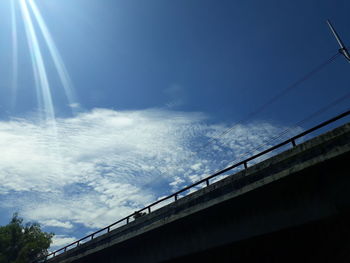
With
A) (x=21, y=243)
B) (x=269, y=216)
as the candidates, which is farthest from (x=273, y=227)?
(x=21, y=243)

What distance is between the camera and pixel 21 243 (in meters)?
50.9

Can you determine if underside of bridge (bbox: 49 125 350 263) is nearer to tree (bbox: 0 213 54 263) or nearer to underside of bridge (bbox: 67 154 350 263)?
underside of bridge (bbox: 67 154 350 263)

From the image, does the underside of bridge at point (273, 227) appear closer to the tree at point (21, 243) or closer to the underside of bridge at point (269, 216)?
the underside of bridge at point (269, 216)

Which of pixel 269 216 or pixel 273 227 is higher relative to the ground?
pixel 269 216

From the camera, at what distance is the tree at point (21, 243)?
156ft

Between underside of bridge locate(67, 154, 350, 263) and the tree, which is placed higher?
the tree

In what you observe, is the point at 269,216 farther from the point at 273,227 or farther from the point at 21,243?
the point at 21,243

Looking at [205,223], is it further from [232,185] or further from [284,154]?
[284,154]

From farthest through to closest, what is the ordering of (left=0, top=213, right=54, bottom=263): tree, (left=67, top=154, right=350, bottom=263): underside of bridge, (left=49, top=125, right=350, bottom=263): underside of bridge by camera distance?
(left=0, top=213, right=54, bottom=263): tree → (left=67, top=154, right=350, bottom=263): underside of bridge → (left=49, top=125, right=350, bottom=263): underside of bridge

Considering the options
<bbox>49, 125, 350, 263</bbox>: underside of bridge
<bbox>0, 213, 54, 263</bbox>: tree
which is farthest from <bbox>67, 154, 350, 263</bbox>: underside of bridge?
<bbox>0, 213, 54, 263</bbox>: tree

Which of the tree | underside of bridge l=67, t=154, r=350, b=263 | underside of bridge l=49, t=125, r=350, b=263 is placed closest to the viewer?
underside of bridge l=49, t=125, r=350, b=263

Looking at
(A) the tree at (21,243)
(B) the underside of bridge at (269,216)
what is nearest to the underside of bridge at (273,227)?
(B) the underside of bridge at (269,216)

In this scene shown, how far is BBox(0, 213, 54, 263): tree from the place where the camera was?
47406 mm

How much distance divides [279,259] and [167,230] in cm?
558
